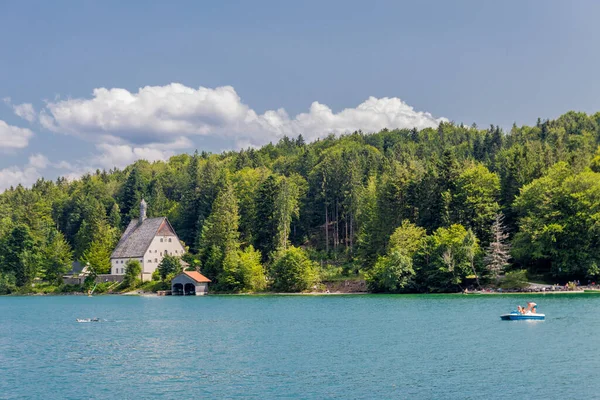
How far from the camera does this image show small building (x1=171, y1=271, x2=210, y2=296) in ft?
338

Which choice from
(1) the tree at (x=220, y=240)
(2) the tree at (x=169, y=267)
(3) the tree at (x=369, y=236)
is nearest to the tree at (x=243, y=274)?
(1) the tree at (x=220, y=240)

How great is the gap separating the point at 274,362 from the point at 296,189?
100352 millimetres

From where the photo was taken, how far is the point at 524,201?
297 ft

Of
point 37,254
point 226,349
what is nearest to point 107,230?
point 37,254

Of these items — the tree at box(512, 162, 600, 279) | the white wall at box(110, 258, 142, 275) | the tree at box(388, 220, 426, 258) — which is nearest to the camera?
the tree at box(512, 162, 600, 279)

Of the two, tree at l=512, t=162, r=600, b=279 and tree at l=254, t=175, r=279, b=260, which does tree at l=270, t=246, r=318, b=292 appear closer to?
tree at l=254, t=175, r=279, b=260

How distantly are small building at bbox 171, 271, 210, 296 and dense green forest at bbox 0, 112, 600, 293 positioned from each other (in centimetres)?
273

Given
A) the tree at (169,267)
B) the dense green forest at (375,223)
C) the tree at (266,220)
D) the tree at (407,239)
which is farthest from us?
the tree at (266,220)

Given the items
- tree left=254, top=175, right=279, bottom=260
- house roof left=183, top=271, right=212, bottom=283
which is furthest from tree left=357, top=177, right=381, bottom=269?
house roof left=183, top=271, right=212, bottom=283

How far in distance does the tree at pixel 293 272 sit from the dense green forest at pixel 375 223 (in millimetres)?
200

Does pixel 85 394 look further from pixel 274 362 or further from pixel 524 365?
pixel 524 365

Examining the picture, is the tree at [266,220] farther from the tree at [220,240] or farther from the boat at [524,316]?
the boat at [524,316]

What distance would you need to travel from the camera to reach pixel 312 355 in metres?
36.7

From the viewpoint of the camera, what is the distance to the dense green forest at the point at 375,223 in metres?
84.9
